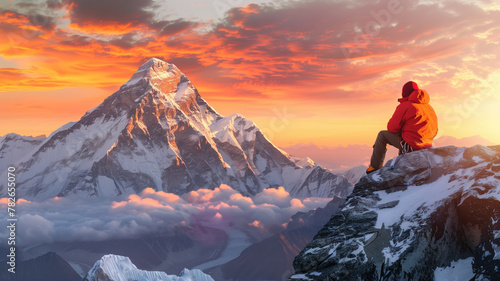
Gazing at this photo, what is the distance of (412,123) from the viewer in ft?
64.4

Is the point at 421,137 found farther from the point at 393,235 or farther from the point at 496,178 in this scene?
the point at 393,235

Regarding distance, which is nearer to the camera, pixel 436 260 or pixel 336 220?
pixel 436 260

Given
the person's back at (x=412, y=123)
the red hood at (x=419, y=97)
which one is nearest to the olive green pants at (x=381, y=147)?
the person's back at (x=412, y=123)

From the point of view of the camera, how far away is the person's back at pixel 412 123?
19578 mm

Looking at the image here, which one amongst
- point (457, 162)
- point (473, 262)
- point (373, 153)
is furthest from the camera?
point (373, 153)

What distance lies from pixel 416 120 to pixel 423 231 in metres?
6.21

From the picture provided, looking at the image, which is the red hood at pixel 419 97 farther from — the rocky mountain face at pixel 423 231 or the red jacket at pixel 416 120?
the rocky mountain face at pixel 423 231

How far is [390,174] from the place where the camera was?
18.8m

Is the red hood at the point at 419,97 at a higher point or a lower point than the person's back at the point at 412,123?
higher

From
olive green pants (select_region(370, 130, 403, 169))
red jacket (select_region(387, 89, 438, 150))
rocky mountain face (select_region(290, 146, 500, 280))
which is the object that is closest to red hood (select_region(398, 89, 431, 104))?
red jacket (select_region(387, 89, 438, 150))

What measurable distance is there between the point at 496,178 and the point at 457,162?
2279 mm

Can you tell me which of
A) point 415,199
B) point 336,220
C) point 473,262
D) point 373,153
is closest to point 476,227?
point 473,262

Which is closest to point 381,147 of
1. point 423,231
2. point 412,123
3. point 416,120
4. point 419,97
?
point 412,123

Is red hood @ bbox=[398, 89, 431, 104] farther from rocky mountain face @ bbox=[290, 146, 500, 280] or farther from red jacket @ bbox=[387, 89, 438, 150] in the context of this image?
rocky mountain face @ bbox=[290, 146, 500, 280]
